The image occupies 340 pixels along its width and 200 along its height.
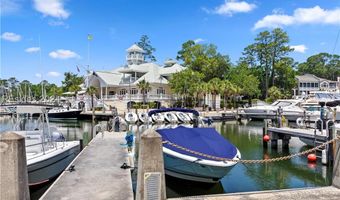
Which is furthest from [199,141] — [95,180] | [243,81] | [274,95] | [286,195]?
[274,95]

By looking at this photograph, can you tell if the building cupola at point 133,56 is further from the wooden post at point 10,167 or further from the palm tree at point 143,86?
the wooden post at point 10,167

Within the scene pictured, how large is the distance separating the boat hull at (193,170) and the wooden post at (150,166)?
14.6 ft

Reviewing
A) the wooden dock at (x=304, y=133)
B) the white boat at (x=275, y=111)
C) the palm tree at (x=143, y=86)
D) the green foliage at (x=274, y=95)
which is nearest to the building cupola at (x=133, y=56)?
the palm tree at (x=143, y=86)

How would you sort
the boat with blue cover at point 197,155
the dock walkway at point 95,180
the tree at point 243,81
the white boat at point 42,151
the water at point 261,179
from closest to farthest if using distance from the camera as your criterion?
1. the dock walkway at point 95,180
2. the boat with blue cover at point 197,155
3. the white boat at point 42,151
4. the water at point 261,179
5. the tree at point 243,81

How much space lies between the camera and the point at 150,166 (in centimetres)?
620

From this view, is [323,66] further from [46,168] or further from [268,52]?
[46,168]

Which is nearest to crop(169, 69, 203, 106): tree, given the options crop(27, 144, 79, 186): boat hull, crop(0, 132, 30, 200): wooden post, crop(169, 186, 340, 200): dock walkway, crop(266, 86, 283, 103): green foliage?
crop(266, 86, 283, 103): green foliage

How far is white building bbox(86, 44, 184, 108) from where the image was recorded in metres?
57.8

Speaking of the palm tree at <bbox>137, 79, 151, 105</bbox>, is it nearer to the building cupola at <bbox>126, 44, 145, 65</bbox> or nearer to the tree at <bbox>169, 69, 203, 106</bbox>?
the tree at <bbox>169, 69, 203, 106</bbox>

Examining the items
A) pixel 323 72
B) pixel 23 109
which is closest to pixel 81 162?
pixel 23 109

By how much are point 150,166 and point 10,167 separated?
265 centimetres

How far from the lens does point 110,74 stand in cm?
6347

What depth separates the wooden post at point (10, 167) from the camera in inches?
234

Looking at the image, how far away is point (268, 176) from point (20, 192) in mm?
11257
